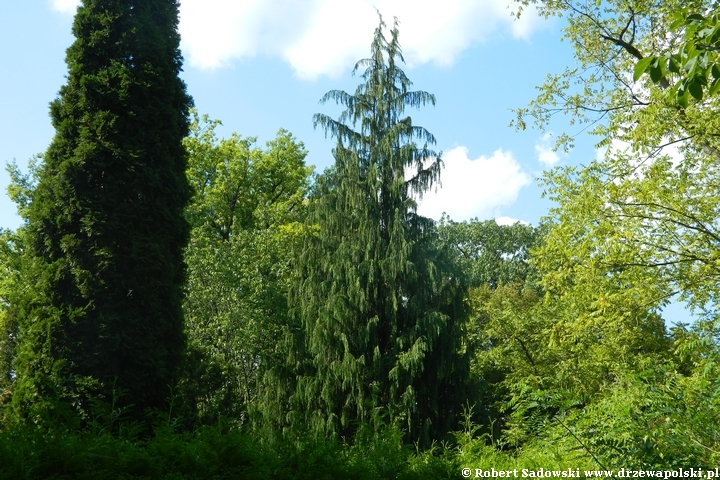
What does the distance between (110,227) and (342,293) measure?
283 inches

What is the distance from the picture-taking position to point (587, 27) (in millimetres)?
12680

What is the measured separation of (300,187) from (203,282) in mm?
9666

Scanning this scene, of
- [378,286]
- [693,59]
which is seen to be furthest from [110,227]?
[693,59]

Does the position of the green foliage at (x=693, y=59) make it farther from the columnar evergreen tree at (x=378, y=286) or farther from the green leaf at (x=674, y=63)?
the columnar evergreen tree at (x=378, y=286)

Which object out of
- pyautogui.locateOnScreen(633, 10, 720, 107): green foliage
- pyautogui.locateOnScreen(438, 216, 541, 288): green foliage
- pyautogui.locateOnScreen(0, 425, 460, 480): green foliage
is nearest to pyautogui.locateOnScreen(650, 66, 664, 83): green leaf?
pyautogui.locateOnScreen(633, 10, 720, 107): green foliage

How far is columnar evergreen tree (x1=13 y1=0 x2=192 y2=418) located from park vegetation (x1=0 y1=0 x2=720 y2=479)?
1.4 inches

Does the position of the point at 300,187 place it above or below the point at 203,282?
above

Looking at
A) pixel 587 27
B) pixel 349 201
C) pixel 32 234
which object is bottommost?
pixel 32 234

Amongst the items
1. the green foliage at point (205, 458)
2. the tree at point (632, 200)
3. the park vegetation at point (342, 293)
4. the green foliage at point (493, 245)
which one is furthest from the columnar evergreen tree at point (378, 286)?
the green foliage at point (493, 245)

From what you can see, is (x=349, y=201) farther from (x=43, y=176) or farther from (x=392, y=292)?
(x=43, y=176)

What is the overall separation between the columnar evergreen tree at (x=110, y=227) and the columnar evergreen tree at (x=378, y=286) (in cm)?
587

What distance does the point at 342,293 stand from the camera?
16328 millimetres

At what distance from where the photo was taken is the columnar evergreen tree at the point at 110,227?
962cm

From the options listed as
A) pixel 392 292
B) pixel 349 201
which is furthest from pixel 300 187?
pixel 392 292
